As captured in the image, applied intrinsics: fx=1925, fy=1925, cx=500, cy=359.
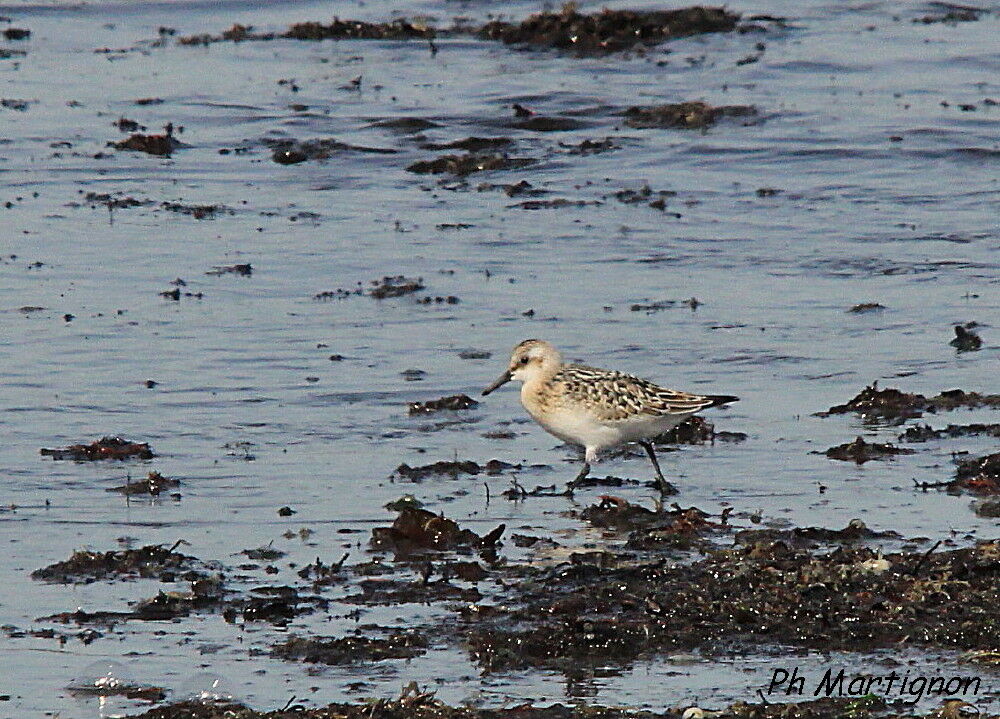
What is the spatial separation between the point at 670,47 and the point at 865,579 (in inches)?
699

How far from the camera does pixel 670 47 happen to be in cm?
2433

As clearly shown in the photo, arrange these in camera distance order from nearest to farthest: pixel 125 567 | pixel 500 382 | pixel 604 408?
pixel 125 567, pixel 604 408, pixel 500 382

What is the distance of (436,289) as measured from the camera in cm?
1373

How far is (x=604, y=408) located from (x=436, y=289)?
13.5 feet

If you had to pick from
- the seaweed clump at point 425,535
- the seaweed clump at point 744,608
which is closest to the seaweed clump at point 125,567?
the seaweed clump at point 425,535

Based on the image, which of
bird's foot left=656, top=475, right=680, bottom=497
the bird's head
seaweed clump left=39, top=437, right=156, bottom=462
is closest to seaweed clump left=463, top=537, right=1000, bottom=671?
bird's foot left=656, top=475, right=680, bottom=497

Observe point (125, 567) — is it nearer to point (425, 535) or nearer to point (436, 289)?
point (425, 535)

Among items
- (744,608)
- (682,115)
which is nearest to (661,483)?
(744,608)

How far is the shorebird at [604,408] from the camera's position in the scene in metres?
9.77

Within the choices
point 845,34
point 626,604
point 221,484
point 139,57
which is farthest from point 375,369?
point 845,34

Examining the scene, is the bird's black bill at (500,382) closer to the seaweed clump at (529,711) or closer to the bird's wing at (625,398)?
the bird's wing at (625,398)

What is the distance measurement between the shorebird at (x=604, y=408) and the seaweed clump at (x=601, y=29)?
47.3 feet

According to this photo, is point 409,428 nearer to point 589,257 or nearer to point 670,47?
point 589,257

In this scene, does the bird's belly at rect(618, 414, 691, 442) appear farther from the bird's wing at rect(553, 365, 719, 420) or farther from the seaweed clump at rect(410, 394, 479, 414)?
the seaweed clump at rect(410, 394, 479, 414)
